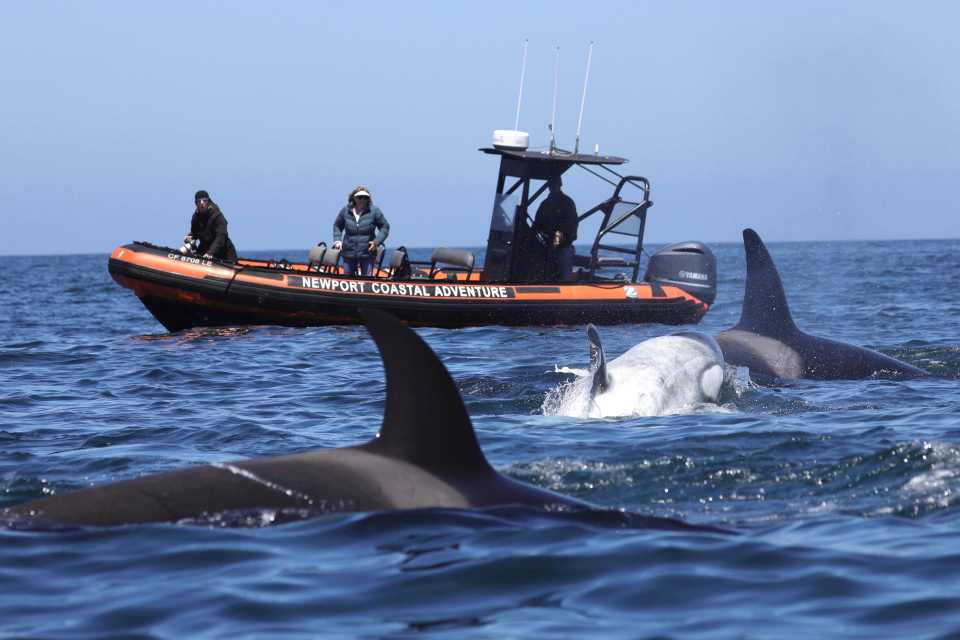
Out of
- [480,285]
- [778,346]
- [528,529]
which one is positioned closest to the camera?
[528,529]

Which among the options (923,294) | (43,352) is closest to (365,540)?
(43,352)

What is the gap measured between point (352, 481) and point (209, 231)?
46.1 ft

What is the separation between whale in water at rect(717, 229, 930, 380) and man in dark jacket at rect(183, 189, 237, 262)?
364 inches

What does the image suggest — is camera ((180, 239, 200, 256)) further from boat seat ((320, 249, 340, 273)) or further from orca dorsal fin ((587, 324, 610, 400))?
orca dorsal fin ((587, 324, 610, 400))

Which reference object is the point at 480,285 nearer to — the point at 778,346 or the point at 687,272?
the point at 687,272

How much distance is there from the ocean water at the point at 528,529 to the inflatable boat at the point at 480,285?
4793 millimetres

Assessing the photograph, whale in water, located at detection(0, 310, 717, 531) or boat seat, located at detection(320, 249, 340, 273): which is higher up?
boat seat, located at detection(320, 249, 340, 273)

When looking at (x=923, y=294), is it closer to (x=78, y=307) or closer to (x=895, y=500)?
(x=78, y=307)

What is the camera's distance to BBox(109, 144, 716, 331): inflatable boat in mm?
17672

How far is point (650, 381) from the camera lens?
9289mm

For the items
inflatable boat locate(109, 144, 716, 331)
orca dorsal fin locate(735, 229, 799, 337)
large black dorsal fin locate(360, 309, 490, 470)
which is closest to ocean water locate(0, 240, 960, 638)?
large black dorsal fin locate(360, 309, 490, 470)

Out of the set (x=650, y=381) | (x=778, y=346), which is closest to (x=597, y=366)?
(x=650, y=381)

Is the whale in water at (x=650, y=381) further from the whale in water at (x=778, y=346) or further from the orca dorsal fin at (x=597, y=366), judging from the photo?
the whale in water at (x=778, y=346)

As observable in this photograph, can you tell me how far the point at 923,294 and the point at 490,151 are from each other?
1088 centimetres
